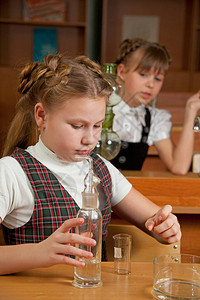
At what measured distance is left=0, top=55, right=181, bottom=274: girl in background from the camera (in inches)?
44.6

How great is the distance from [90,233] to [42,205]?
0.32m

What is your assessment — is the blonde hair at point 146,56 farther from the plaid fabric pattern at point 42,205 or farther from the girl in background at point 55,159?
the plaid fabric pattern at point 42,205

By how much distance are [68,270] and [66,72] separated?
1.62ft

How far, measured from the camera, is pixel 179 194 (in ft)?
5.41

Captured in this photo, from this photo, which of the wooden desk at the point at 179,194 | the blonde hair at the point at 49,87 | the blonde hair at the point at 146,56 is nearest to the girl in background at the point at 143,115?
the blonde hair at the point at 146,56

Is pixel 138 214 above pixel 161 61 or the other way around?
the other way around

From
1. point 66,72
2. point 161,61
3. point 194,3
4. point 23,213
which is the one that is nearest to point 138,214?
point 23,213

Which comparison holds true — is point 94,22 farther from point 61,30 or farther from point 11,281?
point 11,281

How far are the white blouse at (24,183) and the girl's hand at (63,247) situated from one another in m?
0.22

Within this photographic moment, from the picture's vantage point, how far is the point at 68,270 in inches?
37.6

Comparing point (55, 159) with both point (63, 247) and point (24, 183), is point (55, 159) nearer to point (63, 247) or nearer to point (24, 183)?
point (24, 183)

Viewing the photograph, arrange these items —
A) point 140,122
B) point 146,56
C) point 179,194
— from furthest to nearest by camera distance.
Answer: point 140,122
point 146,56
point 179,194

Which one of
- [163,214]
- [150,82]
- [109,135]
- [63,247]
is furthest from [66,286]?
[150,82]

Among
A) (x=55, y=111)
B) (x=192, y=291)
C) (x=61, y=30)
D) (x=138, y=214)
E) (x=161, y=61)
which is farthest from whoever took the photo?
(x=61, y=30)
